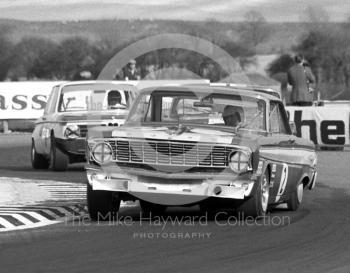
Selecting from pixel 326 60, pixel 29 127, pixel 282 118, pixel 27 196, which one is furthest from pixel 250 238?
pixel 326 60

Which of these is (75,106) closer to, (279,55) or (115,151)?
(115,151)

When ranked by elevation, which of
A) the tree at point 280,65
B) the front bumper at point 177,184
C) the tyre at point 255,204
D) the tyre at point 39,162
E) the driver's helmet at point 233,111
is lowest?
the tree at point 280,65

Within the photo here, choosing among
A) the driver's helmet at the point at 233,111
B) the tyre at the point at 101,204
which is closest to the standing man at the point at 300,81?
the driver's helmet at the point at 233,111

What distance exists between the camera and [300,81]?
2456cm

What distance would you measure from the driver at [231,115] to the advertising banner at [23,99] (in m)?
20.0

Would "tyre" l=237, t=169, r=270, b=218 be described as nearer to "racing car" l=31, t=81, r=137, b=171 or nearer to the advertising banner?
"racing car" l=31, t=81, r=137, b=171

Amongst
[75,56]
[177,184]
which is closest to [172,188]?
[177,184]

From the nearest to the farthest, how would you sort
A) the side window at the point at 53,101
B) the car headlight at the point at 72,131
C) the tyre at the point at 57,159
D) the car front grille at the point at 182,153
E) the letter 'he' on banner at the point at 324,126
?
the car front grille at the point at 182,153 → the car headlight at the point at 72,131 → the tyre at the point at 57,159 → the side window at the point at 53,101 → the letter 'he' on banner at the point at 324,126

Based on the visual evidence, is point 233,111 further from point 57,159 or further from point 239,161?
point 57,159

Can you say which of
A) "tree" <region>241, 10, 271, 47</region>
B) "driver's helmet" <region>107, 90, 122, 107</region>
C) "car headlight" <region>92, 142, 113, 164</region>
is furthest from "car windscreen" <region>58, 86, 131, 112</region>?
"tree" <region>241, 10, 271, 47</region>

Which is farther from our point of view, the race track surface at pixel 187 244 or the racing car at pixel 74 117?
the racing car at pixel 74 117

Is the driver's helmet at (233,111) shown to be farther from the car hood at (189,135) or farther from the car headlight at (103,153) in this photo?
the car headlight at (103,153)

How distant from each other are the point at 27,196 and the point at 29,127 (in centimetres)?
2094

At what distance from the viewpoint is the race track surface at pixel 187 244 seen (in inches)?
338
